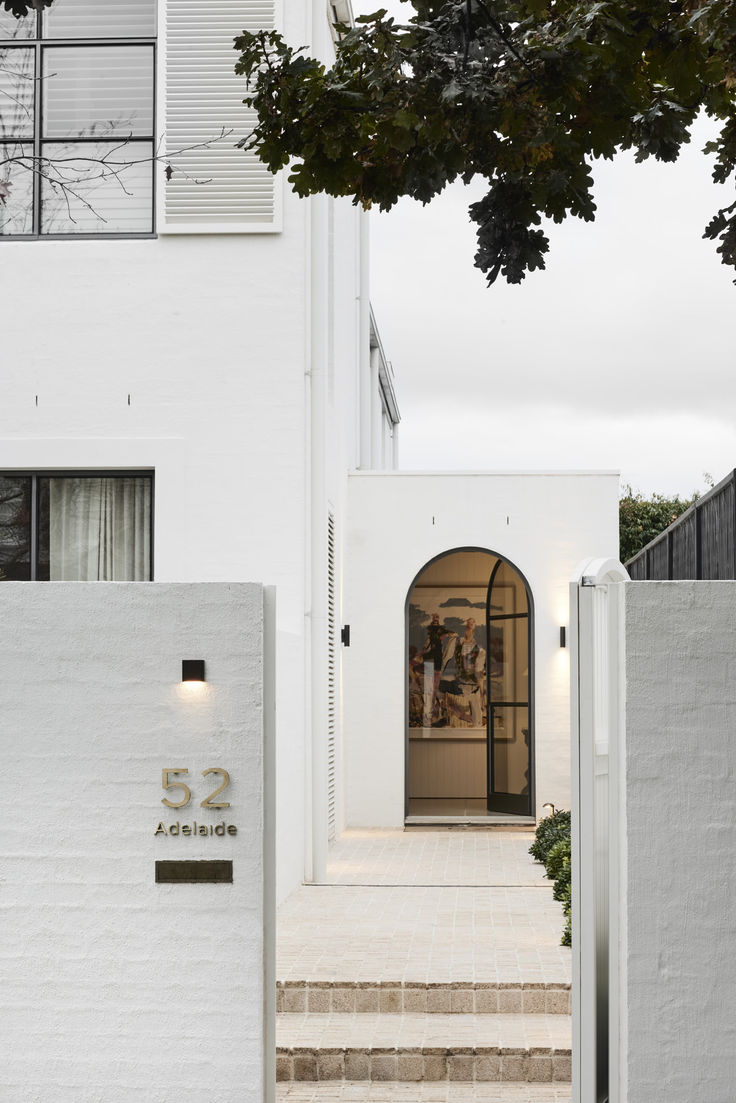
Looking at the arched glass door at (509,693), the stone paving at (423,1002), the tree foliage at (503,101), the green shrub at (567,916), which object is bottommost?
the stone paving at (423,1002)

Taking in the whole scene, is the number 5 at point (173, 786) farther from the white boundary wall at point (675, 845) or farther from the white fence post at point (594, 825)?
the white boundary wall at point (675, 845)

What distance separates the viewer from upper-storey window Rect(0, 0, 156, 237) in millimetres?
9734

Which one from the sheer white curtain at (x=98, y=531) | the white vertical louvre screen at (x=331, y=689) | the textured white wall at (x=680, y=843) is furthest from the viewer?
the white vertical louvre screen at (x=331, y=689)

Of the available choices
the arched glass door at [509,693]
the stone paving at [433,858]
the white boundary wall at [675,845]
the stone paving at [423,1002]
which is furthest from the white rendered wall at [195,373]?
the white boundary wall at [675,845]

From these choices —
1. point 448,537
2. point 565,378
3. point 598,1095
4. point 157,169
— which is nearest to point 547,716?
point 448,537

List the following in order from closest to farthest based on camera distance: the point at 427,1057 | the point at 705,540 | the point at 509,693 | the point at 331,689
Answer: the point at 427,1057 < the point at 705,540 < the point at 331,689 < the point at 509,693

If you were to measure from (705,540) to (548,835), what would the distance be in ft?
13.5

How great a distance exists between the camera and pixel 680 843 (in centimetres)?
483

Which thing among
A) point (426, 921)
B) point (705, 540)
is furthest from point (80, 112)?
point (426, 921)

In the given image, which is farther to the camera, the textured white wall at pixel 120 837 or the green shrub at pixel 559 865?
the green shrub at pixel 559 865

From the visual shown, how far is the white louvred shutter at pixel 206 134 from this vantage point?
977 centimetres

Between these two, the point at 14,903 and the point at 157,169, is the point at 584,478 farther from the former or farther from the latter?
the point at 14,903

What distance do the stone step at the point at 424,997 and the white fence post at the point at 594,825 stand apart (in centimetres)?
178

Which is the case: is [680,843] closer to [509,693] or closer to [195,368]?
[195,368]
